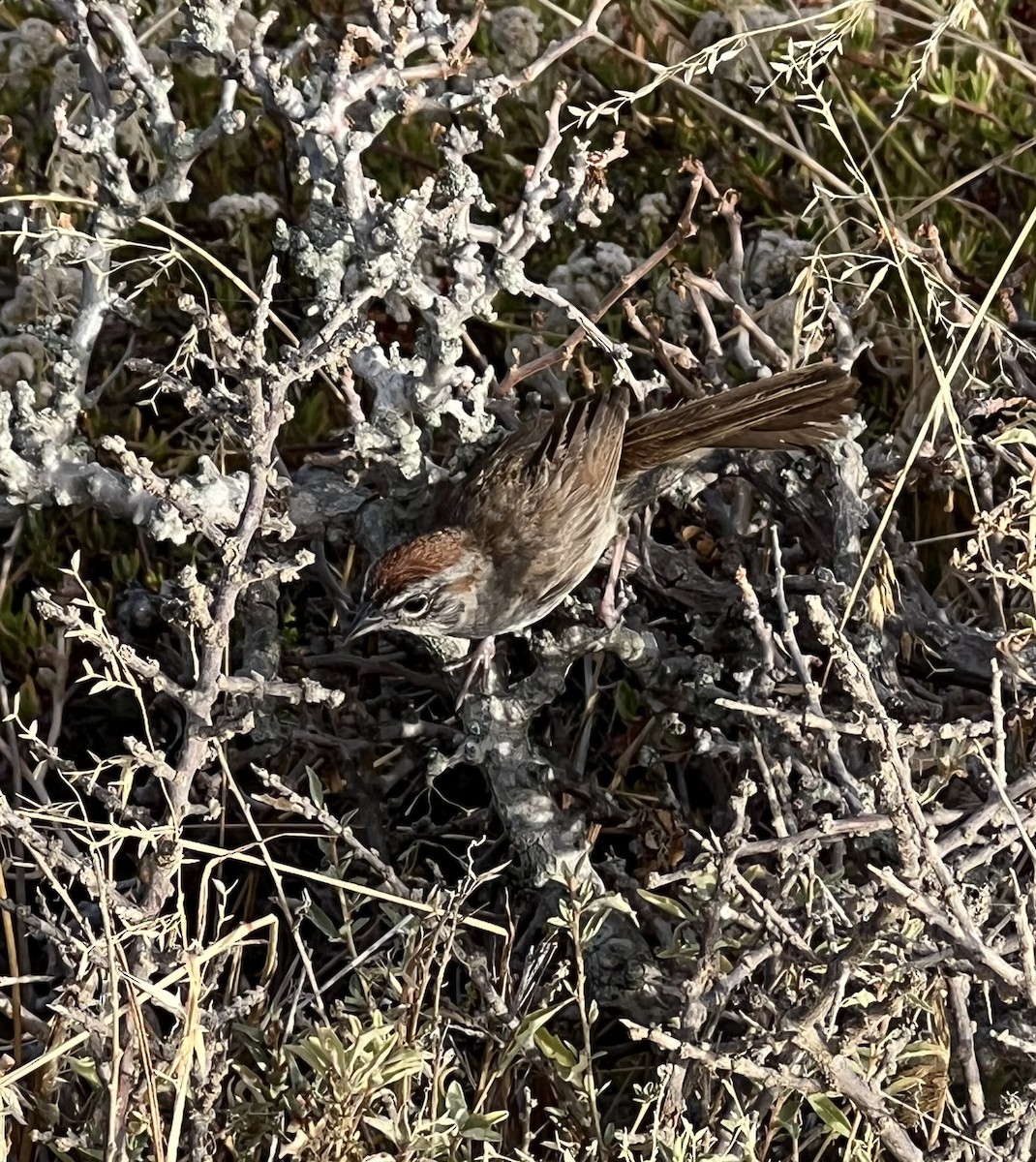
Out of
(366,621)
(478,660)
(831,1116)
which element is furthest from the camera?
(478,660)

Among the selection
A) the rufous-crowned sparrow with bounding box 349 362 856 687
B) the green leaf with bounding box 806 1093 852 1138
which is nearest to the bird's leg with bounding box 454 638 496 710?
the rufous-crowned sparrow with bounding box 349 362 856 687

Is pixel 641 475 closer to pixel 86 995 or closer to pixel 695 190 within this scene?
pixel 695 190

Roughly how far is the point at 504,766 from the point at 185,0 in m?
1.49

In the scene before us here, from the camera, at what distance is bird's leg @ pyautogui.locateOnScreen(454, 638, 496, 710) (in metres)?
2.77

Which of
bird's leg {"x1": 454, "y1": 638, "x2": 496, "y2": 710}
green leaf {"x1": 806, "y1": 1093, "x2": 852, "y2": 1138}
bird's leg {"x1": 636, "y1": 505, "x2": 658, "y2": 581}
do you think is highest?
bird's leg {"x1": 636, "y1": 505, "x2": 658, "y2": 581}

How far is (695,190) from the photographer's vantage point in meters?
2.81

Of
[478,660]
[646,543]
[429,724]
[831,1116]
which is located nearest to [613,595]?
[646,543]

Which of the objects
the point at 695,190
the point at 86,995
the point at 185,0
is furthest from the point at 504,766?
the point at 185,0

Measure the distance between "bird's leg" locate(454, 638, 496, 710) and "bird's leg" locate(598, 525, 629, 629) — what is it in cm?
23

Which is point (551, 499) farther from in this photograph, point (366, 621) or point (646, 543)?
point (366, 621)

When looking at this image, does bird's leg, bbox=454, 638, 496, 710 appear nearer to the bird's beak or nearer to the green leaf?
the bird's beak

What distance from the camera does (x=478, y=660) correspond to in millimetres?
2789

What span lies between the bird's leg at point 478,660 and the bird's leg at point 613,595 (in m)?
0.23

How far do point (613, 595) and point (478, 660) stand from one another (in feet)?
0.98
